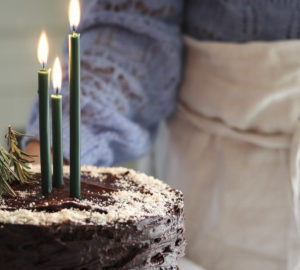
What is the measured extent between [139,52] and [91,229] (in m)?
0.56

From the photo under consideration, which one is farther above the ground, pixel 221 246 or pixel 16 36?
pixel 16 36

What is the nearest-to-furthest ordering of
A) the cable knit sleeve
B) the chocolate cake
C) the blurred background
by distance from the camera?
the chocolate cake → the cable knit sleeve → the blurred background

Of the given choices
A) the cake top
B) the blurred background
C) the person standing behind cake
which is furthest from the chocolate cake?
the blurred background

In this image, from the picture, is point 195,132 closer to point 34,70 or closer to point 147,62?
point 147,62

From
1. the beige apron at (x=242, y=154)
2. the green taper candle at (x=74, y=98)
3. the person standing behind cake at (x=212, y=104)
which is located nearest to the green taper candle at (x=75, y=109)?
the green taper candle at (x=74, y=98)

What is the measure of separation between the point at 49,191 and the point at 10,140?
2.6 inches

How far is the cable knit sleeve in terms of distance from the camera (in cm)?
87

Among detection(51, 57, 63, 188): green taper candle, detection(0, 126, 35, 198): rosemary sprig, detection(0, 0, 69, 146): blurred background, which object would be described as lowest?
detection(0, 0, 69, 146): blurred background

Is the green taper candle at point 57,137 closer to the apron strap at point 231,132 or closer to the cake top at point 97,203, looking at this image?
the cake top at point 97,203

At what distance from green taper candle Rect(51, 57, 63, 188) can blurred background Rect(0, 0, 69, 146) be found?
5.14ft

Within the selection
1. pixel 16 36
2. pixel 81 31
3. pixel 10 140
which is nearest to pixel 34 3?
pixel 16 36

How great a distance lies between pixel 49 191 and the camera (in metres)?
0.54

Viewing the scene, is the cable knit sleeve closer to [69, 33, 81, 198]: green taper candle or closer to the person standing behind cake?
the person standing behind cake

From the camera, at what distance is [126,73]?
0.95 m
